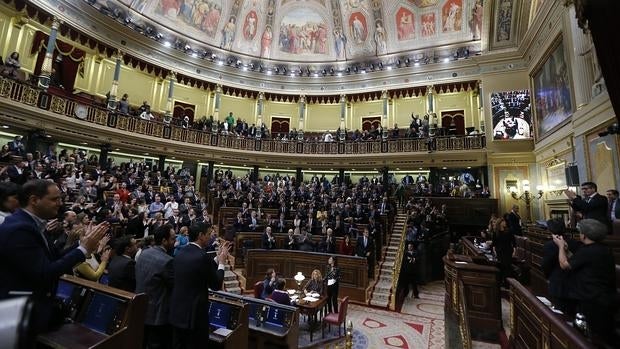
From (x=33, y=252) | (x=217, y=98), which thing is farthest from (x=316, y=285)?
(x=217, y=98)

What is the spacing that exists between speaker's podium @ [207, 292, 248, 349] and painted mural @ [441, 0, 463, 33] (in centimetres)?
1899

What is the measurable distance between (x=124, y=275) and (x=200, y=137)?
47.1ft

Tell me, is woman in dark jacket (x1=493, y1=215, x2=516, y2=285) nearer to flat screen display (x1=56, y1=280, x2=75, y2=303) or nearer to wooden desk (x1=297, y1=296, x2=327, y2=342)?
wooden desk (x1=297, y1=296, x2=327, y2=342)

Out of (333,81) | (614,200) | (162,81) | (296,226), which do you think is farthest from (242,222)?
(333,81)

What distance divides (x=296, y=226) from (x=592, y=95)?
8529 millimetres

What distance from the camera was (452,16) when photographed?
56.4 ft

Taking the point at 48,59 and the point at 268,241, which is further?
the point at 48,59

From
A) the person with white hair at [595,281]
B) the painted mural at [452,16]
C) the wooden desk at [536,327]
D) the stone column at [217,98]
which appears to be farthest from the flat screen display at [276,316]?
the painted mural at [452,16]

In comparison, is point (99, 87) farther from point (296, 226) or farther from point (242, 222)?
point (296, 226)

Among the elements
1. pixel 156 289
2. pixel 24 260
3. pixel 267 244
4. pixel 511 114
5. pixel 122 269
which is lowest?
pixel 267 244

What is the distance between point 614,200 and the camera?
16.1 feet

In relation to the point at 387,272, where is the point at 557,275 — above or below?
above

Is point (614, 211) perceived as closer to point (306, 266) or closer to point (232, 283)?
point (306, 266)

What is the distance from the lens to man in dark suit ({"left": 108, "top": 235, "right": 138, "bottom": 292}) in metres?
2.97
